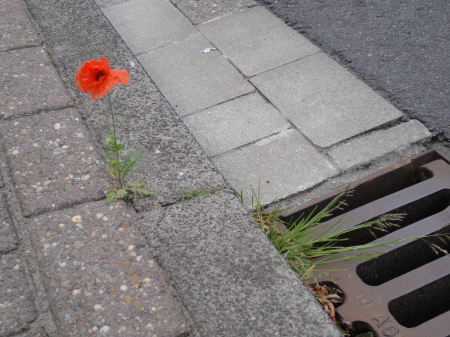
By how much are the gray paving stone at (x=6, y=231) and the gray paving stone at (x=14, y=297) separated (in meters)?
0.03

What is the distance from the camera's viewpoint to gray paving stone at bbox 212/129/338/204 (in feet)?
6.64

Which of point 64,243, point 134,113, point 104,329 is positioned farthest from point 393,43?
point 104,329

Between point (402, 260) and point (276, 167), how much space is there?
22.0 inches

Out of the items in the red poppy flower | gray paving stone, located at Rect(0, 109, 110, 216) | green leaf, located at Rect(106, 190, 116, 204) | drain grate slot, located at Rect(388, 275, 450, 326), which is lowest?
drain grate slot, located at Rect(388, 275, 450, 326)

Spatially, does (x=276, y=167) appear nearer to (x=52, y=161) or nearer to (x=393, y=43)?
(x=52, y=161)

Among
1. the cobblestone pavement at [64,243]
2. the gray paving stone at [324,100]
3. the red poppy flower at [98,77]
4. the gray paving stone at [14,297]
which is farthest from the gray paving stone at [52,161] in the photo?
the gray paving stone at [324,100]

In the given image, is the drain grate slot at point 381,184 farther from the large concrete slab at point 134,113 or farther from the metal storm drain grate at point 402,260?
the large concrete slab at point 134,113

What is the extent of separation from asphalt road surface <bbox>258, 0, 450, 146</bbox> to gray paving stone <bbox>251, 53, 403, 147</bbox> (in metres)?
0.08

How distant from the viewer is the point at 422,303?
70.8 inches

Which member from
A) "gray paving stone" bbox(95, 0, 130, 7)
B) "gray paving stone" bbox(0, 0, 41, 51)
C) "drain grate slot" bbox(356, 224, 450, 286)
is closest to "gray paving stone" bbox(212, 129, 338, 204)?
"drain grate slot" bbox(356, 224, 450, 286)

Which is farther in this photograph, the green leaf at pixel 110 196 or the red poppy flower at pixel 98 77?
the green leaf at pixel 110 196

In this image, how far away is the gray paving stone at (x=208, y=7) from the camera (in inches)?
119

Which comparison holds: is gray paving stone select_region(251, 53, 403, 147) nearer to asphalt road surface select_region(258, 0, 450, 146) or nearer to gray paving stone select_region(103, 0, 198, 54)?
asphalt road surface select_region(258, 0, 450, 146)

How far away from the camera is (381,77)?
2.50 m
